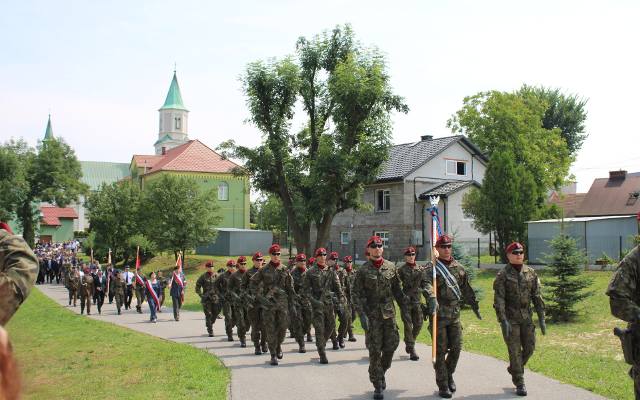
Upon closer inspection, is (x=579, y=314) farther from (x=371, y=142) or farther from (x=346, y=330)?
(x=371, y=142)

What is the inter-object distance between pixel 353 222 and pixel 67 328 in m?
28.6

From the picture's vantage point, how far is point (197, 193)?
4881 cm

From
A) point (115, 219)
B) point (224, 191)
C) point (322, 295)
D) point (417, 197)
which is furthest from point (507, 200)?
point (224, 191)

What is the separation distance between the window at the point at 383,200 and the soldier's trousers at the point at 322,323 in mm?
31776

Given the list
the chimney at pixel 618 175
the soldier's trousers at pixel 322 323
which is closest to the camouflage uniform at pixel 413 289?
the soldier's trousers at pixel 322 323

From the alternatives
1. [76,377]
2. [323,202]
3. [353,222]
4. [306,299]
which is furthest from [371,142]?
[353,222]

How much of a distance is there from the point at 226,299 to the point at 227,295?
414 millimetres

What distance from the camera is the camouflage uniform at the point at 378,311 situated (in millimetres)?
9586

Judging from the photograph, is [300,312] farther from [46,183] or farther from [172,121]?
[172,121]

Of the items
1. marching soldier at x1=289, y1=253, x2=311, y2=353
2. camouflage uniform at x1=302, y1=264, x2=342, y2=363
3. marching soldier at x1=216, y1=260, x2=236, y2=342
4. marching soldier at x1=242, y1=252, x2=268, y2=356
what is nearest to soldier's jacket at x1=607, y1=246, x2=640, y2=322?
camouflage uniform at x1=302, y1=264, x2=342, y2=363

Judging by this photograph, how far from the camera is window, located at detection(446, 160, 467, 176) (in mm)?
46312

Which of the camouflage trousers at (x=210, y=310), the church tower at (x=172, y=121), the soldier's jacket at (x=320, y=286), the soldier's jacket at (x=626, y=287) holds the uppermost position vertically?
the church tower at (x=172, y=121)

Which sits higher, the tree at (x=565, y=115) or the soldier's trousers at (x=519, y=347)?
the tree at (x=565, y=115)

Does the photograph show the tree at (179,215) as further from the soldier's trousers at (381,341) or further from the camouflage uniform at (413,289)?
the soldier's trousers at (381,341)
